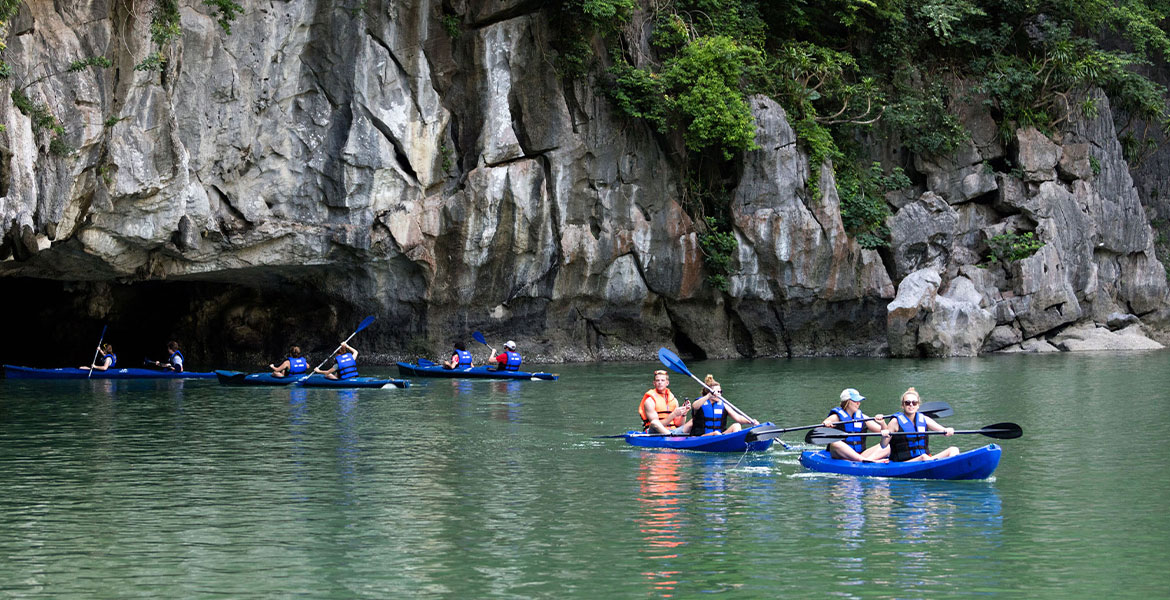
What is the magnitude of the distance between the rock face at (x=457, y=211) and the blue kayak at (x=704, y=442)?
37.1 ft

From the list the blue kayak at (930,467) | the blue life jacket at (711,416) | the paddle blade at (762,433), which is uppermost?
the blue life jacket at (711,416)

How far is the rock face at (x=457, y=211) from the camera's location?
22.8 metres

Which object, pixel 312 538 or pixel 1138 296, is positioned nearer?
pixel 312 538

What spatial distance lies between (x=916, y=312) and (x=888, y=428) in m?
19.9

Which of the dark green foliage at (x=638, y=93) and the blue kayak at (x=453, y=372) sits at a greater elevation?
the dark green foliage at (x=638, y=93)

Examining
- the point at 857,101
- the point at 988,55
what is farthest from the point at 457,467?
the point at 988,55

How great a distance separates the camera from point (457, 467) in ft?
46.3

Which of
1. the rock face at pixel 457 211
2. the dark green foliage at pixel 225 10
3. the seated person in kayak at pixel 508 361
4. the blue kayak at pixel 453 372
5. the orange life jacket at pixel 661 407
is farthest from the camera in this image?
the seated person in kayak at pixel 508 361

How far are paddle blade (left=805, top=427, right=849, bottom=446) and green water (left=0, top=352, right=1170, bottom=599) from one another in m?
0.42

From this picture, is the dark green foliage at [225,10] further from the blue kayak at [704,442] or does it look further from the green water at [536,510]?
the blue kayak at [704,442]

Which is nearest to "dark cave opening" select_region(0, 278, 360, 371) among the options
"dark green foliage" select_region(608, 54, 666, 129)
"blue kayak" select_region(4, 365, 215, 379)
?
"blue kayak" select_region(4, 365, 215, 379)

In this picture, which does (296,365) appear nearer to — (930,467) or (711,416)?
(711,416)

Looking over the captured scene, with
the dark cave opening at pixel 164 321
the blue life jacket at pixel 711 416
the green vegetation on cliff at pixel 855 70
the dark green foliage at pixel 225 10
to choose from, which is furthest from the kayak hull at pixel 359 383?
the blue life jacket at pixel 711 416

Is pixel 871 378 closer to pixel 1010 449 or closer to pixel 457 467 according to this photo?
pixel 1010 449
